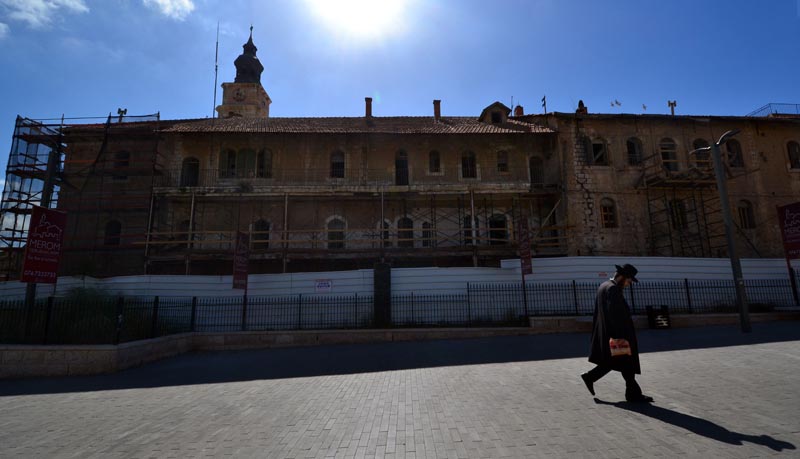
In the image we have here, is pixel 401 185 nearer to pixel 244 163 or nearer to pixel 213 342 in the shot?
pixel 244 163

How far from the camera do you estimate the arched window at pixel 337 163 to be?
867 inches

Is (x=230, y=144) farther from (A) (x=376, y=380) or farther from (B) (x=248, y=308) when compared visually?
(A) (x=376, y=380)

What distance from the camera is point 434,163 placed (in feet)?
73.5

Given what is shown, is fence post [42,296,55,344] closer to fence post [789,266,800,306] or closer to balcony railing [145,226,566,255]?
balcony railing [145,226,566,255]

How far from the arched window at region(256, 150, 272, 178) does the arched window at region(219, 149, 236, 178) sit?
1323mm

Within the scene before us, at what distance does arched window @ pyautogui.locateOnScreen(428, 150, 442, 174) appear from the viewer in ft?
72.5

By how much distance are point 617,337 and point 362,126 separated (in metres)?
19.9

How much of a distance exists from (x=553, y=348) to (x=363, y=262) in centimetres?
1132

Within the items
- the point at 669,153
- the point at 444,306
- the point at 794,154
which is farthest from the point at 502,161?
the point at 794,154

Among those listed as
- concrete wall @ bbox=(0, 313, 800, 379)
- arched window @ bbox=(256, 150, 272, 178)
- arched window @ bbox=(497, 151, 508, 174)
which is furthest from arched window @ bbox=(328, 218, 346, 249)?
concrete wall @ bbox=(0, 313, 800, 379)

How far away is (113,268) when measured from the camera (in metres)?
20.0

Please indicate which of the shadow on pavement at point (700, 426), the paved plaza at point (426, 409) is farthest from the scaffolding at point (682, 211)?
the shadow on pavement at point (700, 426)

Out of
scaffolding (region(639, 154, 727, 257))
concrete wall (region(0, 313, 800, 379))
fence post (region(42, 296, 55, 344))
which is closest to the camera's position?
concrete wall (region(0, 313, 800, 379))

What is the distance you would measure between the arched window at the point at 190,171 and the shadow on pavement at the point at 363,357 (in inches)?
540
